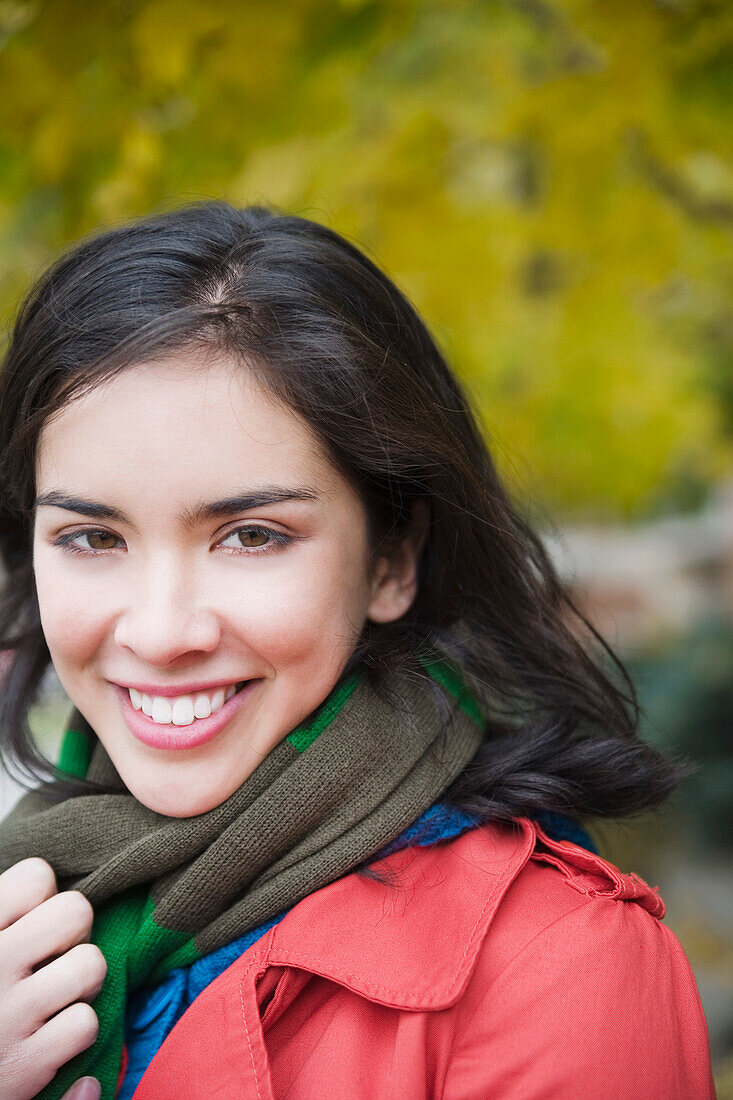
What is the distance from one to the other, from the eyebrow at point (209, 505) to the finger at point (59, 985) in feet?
2.23

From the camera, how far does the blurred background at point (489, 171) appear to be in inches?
102

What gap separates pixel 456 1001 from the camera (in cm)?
148

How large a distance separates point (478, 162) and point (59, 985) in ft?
7.91

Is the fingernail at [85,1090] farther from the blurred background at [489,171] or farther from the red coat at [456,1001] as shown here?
the blurred background at [489,171]

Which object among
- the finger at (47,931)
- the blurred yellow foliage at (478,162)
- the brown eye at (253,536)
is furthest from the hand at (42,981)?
the blurred yellow foliage at (478,162)

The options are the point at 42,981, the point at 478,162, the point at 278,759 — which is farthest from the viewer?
the point at 478,162

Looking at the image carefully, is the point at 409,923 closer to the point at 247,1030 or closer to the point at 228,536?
the point at 247,1030

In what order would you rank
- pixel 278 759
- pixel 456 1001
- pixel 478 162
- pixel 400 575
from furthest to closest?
pixel 478 162 < pixel 400 575 < pixel 278 759 < pixel 456 1001

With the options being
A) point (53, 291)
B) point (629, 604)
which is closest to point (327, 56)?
point (53, 291)

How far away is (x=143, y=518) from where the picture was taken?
Answer: 1.58 meters

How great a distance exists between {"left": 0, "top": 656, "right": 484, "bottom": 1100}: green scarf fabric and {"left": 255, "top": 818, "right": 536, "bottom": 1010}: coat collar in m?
0.05

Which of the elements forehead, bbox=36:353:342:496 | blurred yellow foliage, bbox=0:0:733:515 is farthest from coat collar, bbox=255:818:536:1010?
blurred yellow foliage, bbox=0:0:733:515

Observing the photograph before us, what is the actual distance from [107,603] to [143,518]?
163 millimetres

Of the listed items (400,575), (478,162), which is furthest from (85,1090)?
(478,162)
